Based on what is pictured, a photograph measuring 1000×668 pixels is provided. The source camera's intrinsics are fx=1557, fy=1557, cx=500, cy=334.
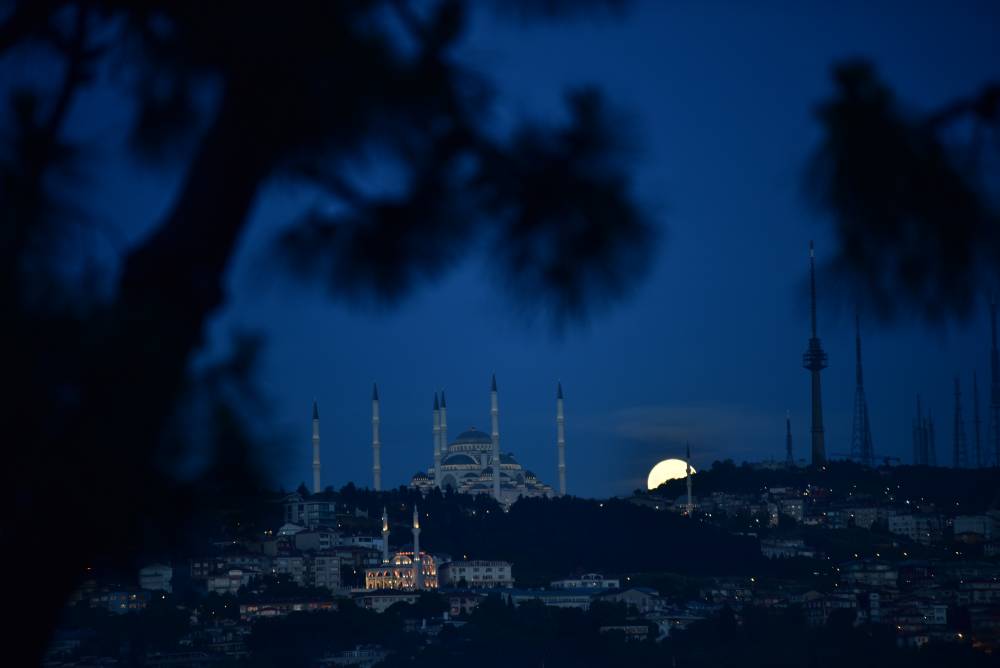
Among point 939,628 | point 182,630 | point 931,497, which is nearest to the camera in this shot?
point 182,630

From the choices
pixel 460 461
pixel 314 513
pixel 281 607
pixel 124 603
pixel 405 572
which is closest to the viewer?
pixel 124 603

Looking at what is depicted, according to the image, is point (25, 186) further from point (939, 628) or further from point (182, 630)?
point (939, 628)

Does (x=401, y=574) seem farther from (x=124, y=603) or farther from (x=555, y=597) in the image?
(x=124, y=603)

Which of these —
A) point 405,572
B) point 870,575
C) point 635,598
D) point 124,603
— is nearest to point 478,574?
point 405,572

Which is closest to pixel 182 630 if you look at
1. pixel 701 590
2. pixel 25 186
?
pixel 701 590

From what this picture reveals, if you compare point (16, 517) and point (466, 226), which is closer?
point (16, 517)
